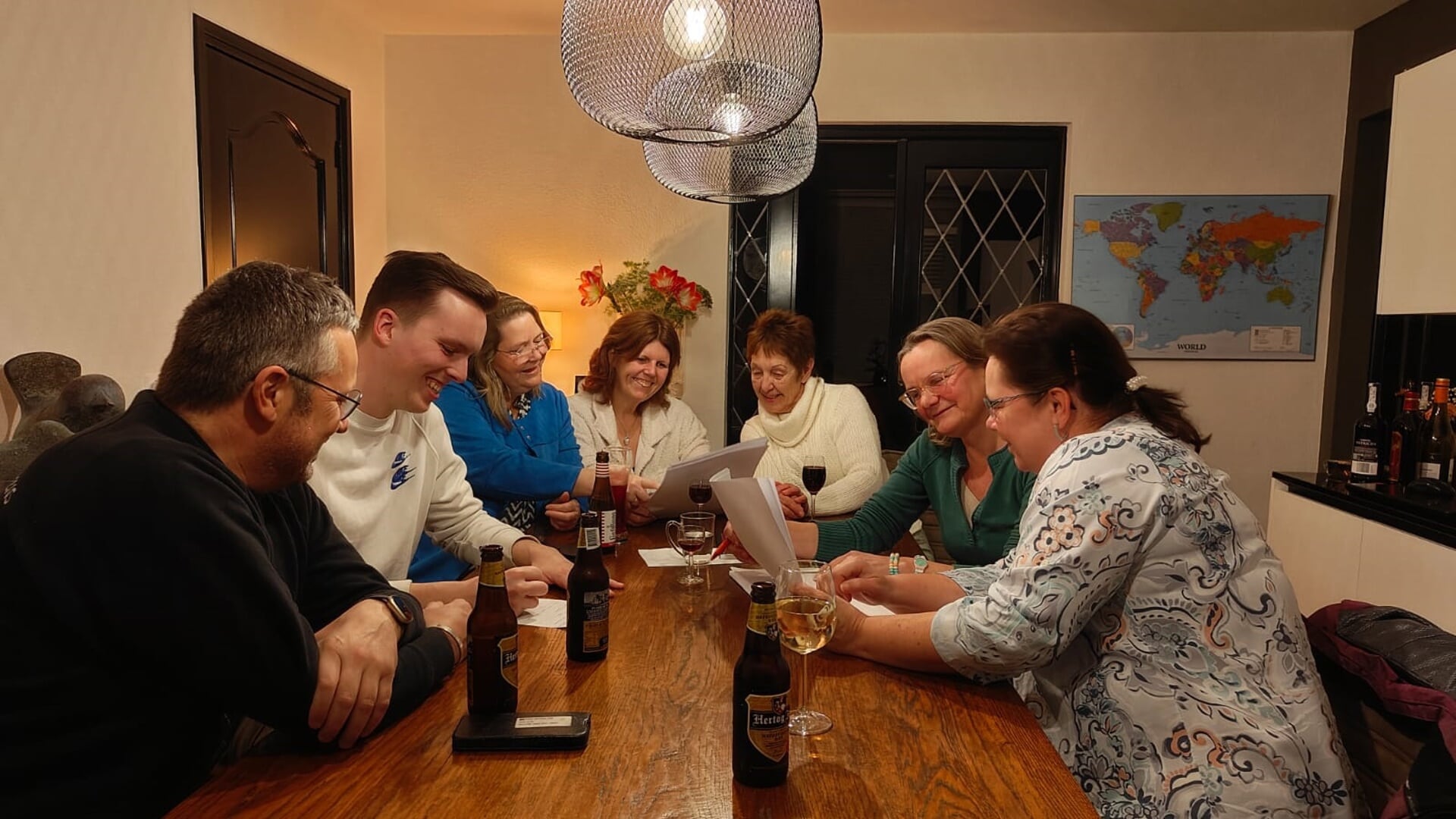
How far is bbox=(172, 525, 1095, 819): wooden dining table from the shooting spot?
100cm

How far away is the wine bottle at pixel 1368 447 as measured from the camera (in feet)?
10.6

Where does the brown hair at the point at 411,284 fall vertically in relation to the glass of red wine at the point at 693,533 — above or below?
above

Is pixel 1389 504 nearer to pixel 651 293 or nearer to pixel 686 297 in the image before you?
pixel 686 297

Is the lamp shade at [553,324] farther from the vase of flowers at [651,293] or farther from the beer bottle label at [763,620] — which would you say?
the beer bottle label at [763,620]

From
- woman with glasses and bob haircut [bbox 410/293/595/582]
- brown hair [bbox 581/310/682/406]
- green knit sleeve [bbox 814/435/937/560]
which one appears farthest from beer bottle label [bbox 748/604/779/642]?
brown hair [bbox 581/310/682/406]

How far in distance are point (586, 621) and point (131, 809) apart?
610mm

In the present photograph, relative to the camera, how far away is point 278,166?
372cm

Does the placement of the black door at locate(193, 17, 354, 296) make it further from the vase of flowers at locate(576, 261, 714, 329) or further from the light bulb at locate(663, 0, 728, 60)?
the light bulb at locate(663, 0, 728, 60)

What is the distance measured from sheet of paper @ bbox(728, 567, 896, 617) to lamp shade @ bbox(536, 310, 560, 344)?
2.80 metres

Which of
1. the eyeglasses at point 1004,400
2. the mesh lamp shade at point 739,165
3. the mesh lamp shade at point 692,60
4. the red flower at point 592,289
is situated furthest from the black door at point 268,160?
the eyeglasses at point 1004,400

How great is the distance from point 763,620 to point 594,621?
47 centimetres

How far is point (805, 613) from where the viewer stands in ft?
4.04

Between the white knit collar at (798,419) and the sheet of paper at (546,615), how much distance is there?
79.8 inches

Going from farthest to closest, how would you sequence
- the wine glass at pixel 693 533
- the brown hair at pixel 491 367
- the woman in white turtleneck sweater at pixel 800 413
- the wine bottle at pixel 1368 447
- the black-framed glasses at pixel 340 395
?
the woman in white turtleneck sweater at pixel 800 413, the wine bottle at pixel 1368 447, the brown hair at pixel 491 367, the wine glass at pixel 693 533, the black-framed glasses at pixel 340 395
